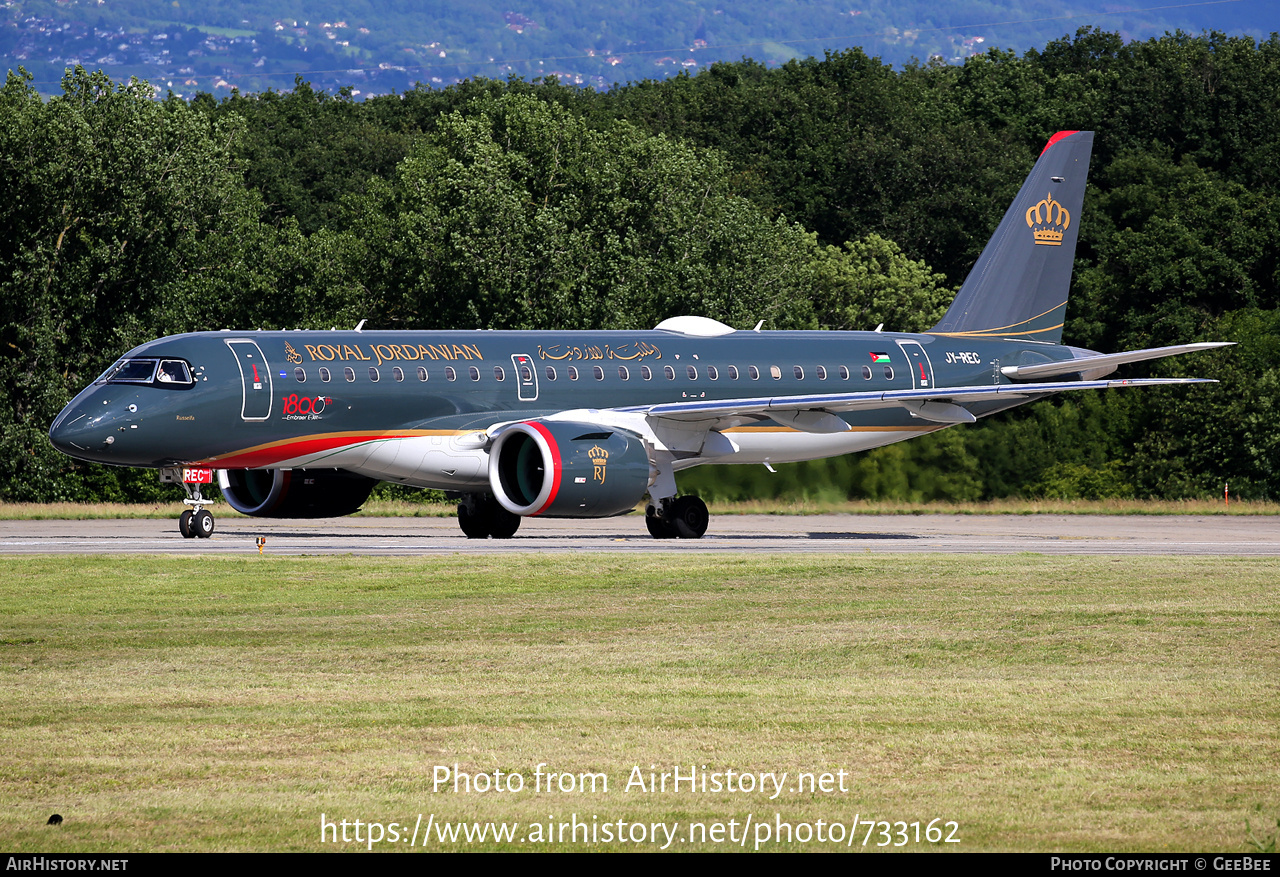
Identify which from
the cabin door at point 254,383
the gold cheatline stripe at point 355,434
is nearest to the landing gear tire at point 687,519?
the gold cheatline stripe at point 355,434

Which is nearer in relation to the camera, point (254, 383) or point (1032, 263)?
point (254, 383)

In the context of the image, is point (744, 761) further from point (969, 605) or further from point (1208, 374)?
point (1208, 374)

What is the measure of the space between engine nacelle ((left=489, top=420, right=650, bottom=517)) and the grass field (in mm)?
6698

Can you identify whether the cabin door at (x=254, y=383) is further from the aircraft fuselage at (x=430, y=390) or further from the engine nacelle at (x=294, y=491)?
the engine nacelle at (x=294, y=491)

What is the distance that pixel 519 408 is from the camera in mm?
33000

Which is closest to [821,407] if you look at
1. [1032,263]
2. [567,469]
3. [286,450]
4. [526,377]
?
[567,469]

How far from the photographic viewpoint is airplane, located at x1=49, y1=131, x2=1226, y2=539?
98.2 ft

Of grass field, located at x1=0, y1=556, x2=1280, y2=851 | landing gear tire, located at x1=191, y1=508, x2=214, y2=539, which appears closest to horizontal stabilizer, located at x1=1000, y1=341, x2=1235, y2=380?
grass field, located at x1=0, y1=556, x2=1280, y2=851

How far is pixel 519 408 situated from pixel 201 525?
6530 millimetres

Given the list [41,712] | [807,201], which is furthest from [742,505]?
[807,201]

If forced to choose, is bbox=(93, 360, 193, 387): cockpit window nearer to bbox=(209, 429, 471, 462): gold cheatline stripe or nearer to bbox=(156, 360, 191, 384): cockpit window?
bbox=(156, 360, 191, 384): cockpit window

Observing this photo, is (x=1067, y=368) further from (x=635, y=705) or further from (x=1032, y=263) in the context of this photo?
(x=635, y=705)

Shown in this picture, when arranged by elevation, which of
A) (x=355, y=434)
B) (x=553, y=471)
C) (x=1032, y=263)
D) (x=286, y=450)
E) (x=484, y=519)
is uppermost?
(x=1032, y=263)

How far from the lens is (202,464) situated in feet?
101
